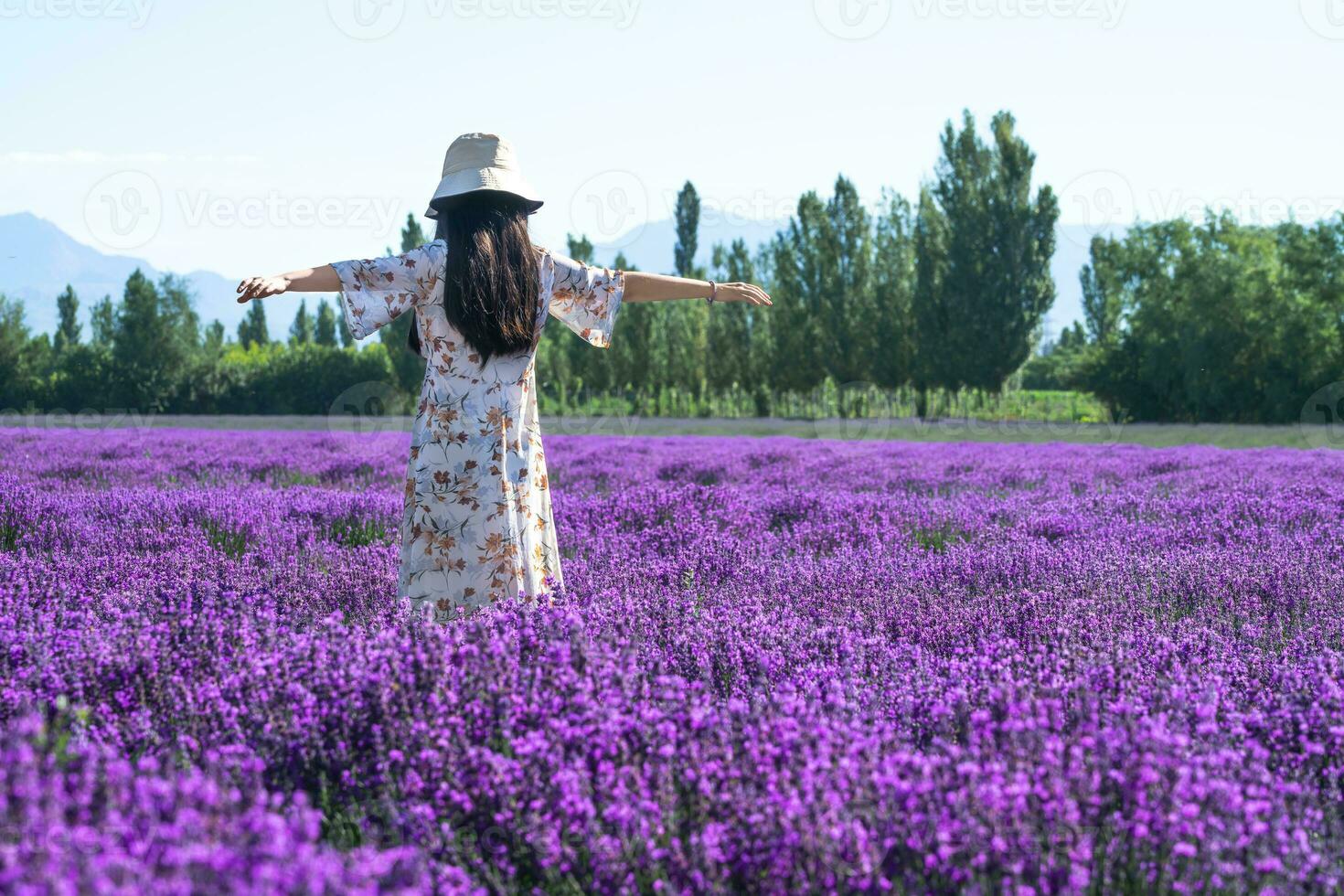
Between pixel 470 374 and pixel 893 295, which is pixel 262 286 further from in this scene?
pixel 893 295

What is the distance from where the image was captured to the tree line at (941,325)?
98.2 ft

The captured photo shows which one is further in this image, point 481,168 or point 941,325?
point 941,325

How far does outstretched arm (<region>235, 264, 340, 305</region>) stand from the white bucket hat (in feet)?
1.51

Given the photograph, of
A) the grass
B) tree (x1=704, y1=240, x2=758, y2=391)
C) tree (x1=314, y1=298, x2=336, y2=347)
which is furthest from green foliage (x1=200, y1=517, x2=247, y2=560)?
tree (x1=314, y1=298, x2=336, y2=347)

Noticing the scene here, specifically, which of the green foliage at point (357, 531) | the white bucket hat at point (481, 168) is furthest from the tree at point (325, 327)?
the white bucket hat at point (481, 168)

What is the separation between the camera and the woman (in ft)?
10.9

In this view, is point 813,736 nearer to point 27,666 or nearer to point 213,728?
point 213,728

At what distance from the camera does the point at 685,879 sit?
5.44 feet

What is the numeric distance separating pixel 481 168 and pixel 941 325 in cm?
3042

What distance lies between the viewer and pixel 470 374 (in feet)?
11.3

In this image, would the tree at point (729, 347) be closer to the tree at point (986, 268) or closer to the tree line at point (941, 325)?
the tree line at point (941, 325)

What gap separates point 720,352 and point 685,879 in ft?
117

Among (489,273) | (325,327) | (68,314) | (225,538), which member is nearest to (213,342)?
(325,327)

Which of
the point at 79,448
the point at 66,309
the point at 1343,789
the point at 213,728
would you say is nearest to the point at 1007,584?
the point at 1343,789
